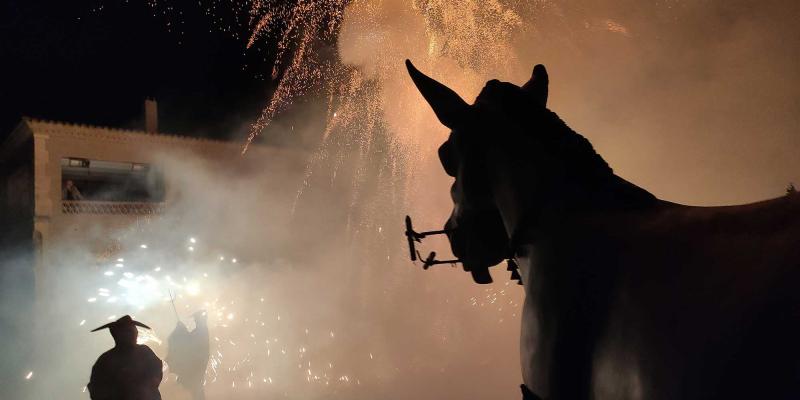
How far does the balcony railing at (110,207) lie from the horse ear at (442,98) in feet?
52.8

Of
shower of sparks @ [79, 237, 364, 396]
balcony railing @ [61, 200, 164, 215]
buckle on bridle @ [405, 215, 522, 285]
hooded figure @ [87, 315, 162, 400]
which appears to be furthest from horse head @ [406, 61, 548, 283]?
balcony railing @ [61, 200, 164, 215]

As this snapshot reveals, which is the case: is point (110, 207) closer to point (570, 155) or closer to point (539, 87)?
point (539, 87)

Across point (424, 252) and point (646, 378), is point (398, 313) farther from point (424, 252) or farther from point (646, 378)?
point (646, 378)

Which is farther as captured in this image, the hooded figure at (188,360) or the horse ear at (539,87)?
the hooded figure at (188,360)

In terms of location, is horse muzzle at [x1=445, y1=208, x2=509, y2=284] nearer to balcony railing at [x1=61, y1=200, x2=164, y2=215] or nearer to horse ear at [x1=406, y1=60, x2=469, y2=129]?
horse ear at [x1=406, y1=60, x2=469, y2=129]

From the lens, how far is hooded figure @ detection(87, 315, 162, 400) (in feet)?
13.9

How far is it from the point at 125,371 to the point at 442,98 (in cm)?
410

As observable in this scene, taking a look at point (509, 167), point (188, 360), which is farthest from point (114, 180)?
point (509, 167)

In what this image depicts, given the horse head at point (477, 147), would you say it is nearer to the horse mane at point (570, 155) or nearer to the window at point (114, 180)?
the horse mane at point (570, 155)

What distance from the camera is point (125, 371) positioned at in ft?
14.0

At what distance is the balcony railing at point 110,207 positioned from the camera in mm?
14578

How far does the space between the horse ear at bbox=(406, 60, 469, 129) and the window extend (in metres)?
16.3

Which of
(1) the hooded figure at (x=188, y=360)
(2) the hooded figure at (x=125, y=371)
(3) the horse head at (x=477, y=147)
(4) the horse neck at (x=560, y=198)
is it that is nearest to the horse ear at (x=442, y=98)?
(3) the horse head at (x=477, y=147)

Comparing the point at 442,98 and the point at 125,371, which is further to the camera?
the point at 125,371
